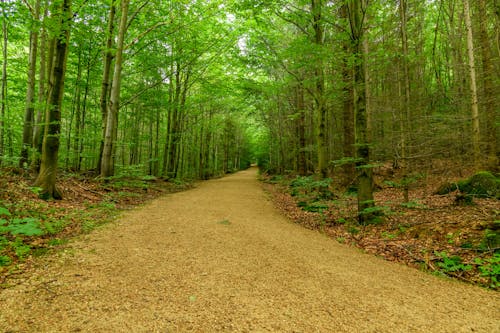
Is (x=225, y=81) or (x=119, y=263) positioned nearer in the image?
(x=119, y=263)

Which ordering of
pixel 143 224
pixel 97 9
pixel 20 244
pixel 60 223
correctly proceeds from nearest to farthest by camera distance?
pixel 20 244
pixel 60 223
pixel 143 224
pixel 97 9

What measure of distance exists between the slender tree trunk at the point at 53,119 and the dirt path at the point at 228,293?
3468 mm

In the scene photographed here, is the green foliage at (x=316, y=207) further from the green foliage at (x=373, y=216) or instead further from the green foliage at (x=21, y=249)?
the green foliage at (x=21, y=249)

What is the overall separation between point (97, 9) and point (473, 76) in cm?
1615

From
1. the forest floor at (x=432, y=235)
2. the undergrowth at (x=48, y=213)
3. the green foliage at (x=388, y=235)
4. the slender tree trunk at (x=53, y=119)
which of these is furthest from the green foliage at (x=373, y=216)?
the slender tree trunk at (x=53, y=119)

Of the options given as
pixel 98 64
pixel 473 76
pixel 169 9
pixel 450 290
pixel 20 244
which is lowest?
pixel 450 290

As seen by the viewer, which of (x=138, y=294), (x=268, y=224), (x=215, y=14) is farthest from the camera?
(x=215, y=14)

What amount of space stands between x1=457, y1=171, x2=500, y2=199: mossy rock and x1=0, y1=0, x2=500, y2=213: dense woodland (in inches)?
44.7

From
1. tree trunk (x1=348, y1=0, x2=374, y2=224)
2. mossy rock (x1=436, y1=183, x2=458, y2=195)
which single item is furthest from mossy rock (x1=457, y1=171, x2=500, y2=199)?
tree trunk (x1=348, y1=0, x2=374, y2=224)

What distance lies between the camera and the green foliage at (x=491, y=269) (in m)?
3.23

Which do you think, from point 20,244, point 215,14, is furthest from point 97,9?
point 20,244

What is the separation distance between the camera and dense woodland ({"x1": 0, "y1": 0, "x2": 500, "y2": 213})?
21.8 feet

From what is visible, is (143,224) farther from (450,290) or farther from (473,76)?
(473,76)

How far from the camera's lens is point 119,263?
3316 mm
